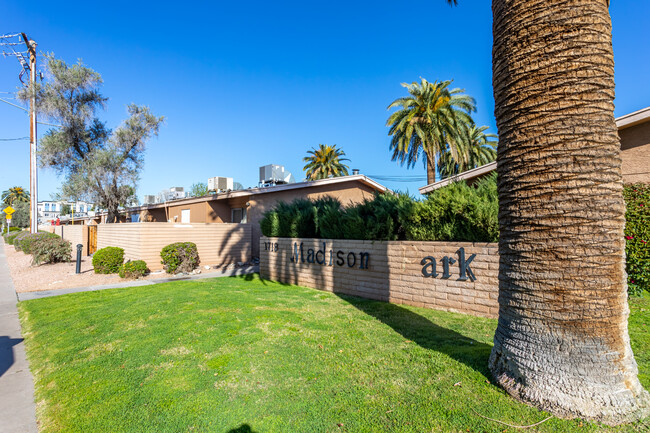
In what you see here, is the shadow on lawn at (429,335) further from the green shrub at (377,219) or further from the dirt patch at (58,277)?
the dirt patch at (58,277)

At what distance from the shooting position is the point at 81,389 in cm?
392

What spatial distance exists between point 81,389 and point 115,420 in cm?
104

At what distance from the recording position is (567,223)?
285 centimetres

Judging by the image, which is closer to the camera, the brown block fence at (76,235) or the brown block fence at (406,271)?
the brown block fence at (406,271)

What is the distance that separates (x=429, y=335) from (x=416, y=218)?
299 centimetres

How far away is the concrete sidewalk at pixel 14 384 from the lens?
343 centimetres

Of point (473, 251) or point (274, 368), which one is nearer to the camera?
point (274, 368)

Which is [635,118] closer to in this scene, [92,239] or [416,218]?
[416,218]

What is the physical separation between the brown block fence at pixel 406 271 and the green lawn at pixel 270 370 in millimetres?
409

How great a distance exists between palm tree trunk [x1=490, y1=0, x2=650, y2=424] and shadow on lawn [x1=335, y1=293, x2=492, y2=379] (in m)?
0.81

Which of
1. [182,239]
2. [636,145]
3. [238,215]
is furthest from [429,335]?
[238,215]

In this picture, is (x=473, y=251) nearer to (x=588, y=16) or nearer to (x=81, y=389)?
(x=588, y=16)

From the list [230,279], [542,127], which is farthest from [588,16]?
[230,279]

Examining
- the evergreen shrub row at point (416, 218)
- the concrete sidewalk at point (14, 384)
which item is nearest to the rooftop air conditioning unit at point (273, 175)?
the evergreen shrub row at point (416, 218)
